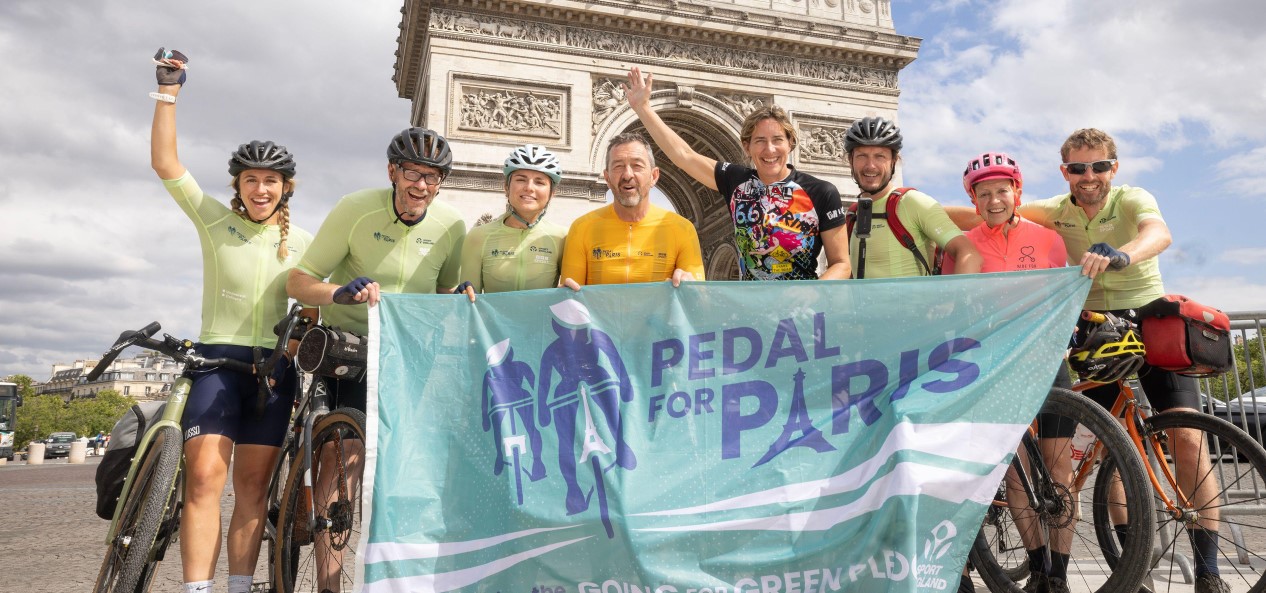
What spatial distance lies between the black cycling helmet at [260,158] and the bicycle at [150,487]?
0.77m

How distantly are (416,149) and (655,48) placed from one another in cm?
1625

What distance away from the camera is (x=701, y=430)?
9.43 ft

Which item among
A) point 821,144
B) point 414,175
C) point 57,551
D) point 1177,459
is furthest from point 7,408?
point 1177,459

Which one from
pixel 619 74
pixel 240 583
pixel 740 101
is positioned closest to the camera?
pixel 240 583

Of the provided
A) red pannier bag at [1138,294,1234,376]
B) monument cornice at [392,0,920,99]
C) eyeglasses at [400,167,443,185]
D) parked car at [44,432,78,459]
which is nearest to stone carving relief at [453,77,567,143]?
monument cornice at [392,0,920,99]

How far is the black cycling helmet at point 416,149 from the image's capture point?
347cm

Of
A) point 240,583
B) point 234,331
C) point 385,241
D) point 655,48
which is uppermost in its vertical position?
point 655,48

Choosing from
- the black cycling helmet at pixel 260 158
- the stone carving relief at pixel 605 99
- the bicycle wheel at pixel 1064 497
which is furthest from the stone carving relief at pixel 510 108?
the bicycle wheel at pixel 1064 497

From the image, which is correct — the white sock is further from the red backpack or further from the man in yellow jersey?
the red backpack

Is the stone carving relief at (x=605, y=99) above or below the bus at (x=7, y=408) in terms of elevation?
above

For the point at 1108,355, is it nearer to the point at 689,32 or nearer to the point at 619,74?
the point at 619,74

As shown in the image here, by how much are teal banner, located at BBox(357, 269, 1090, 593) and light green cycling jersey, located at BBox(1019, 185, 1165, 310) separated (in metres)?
0.70

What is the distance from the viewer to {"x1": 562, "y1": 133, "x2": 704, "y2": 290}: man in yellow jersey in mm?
3490

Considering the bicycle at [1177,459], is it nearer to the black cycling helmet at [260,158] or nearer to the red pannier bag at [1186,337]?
the red pannier bag at [1186,337]
